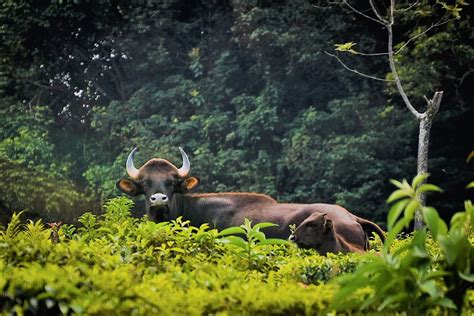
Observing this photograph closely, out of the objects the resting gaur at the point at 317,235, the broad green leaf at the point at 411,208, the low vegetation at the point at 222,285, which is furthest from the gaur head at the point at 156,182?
the broad green leaf at the point at 411,208

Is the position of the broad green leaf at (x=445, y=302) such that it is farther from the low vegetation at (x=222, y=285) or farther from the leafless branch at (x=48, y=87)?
the leafless branch at (x=48, y=87)

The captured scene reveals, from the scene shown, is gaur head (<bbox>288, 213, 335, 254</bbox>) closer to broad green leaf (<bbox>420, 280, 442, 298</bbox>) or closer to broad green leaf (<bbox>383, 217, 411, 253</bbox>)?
broad green leaf (<bbox>383, 217, 411, 253</bbox>)

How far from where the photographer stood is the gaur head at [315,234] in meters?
7.02

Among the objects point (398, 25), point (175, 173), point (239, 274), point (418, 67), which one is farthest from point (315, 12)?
point (239, 274)

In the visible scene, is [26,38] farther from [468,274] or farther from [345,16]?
[468,274]

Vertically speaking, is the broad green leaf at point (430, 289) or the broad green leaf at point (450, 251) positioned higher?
the broad green leaf at point (450, 251)

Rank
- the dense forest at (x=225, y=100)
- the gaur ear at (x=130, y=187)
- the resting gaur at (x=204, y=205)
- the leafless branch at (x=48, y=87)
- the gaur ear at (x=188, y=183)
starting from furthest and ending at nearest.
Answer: the leafless branch at (x=48, y=87), the dense forest at (x=225, y=100), the gaur ear at (x=188, y=183), the gaur ear at (x=130, y=187), the resting gaur at (x=204, y=205)

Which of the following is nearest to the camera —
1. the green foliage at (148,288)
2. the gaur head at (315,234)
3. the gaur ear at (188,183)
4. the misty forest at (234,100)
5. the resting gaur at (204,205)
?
the green foliage at (148,288)

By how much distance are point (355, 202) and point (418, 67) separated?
300 cm

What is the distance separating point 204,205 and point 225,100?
34.5 ft

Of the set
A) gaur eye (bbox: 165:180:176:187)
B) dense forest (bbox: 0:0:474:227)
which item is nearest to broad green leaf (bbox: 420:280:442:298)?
gaur eye (bbox: 165:180:176:187)

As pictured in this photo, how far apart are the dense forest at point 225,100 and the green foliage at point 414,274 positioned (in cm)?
1292

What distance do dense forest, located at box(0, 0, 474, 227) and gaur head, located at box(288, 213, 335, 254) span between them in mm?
9221

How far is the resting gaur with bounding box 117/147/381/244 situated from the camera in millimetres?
9062
